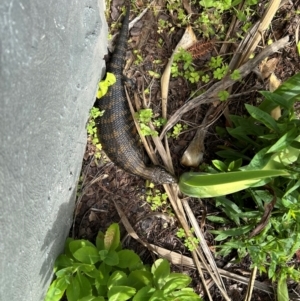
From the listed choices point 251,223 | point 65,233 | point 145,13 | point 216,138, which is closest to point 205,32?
point 145,13

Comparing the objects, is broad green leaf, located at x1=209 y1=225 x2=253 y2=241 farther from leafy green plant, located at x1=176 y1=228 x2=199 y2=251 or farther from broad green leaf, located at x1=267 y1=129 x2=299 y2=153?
broad green leaf, located at x1=267 y1=129 x2=299 y2=153

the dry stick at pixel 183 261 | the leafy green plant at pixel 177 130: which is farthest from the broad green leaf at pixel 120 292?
the leafy green plant at pixel 177 130

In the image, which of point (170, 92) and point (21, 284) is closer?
point (21, 284)

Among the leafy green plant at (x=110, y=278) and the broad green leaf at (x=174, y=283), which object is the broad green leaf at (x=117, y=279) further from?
the broad green leaf at (x=174, y=283)

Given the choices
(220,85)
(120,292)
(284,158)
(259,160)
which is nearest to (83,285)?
(120,292)

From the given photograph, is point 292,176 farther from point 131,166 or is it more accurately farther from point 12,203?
point 12,203

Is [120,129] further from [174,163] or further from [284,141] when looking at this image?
[284,141]
